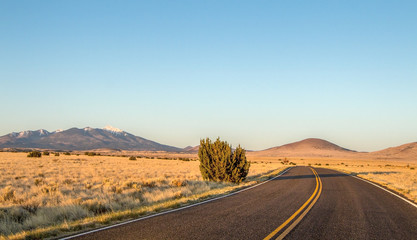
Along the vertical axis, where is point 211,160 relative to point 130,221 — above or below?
above

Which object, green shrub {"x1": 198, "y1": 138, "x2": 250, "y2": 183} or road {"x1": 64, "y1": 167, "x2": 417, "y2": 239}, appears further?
green shrub {"x1": 198, "y1": 138, "x2": 250, "y2": 183}

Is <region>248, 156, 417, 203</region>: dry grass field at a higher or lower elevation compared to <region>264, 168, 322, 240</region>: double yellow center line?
higher

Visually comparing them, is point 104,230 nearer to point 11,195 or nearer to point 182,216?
point 182,216

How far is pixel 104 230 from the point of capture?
7250 millimetres

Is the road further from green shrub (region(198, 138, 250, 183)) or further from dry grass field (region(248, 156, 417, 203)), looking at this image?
green shrub (region(198, 138, 250, 183))

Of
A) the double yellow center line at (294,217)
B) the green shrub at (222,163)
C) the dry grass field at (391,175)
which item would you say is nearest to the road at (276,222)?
the double yellow center line at (294,217)

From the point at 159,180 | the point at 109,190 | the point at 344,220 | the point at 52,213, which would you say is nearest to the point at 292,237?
the point at 344,220

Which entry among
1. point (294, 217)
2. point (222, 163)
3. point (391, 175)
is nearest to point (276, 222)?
point (294, 217)

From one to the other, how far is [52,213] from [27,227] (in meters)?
1.76

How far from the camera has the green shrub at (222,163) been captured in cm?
2117

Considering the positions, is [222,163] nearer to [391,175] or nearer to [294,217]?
[294,217]

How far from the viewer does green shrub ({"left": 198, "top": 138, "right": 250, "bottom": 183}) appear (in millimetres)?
21172

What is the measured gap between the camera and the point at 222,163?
2131 cm

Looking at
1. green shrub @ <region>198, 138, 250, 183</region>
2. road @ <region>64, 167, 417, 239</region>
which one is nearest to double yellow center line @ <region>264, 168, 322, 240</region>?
road @ <region>64, 167, 417, 239</region>
